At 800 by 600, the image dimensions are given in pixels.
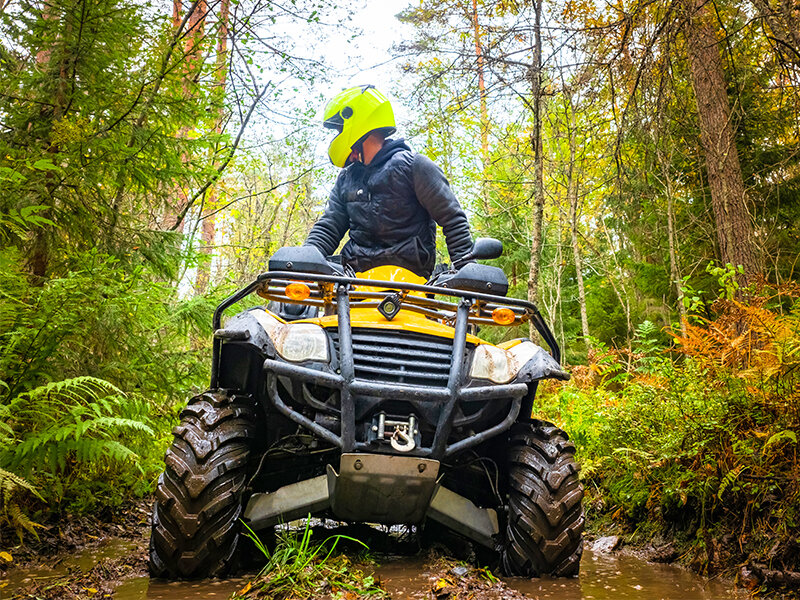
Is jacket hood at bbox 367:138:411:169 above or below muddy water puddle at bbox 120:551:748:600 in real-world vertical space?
above

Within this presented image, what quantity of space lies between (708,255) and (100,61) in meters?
8.53

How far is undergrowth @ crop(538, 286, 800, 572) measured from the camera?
3146 millimetres

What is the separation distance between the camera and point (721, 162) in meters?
6.93

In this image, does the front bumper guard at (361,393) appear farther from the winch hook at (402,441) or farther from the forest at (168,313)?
the forest at (168,313)

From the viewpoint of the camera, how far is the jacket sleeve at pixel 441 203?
15.2 feet

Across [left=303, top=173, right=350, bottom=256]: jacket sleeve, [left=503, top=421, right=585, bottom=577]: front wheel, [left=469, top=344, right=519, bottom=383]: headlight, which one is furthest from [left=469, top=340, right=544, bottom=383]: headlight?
[left=303, top=173, right=350, bottom=256]: jacket sleeve

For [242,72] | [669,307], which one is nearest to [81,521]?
[242,72]

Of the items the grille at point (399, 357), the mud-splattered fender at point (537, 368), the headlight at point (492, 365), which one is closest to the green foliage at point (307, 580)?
the grille at point (399, 357)

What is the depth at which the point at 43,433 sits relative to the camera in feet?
10.7

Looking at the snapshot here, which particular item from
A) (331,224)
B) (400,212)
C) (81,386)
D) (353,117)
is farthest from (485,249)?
(81,386)

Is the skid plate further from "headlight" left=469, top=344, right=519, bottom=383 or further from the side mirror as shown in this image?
the side mirror

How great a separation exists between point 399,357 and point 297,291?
613 mm

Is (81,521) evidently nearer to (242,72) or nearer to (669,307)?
(242,72)

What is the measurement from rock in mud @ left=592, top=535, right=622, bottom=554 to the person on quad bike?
2.09 meters
